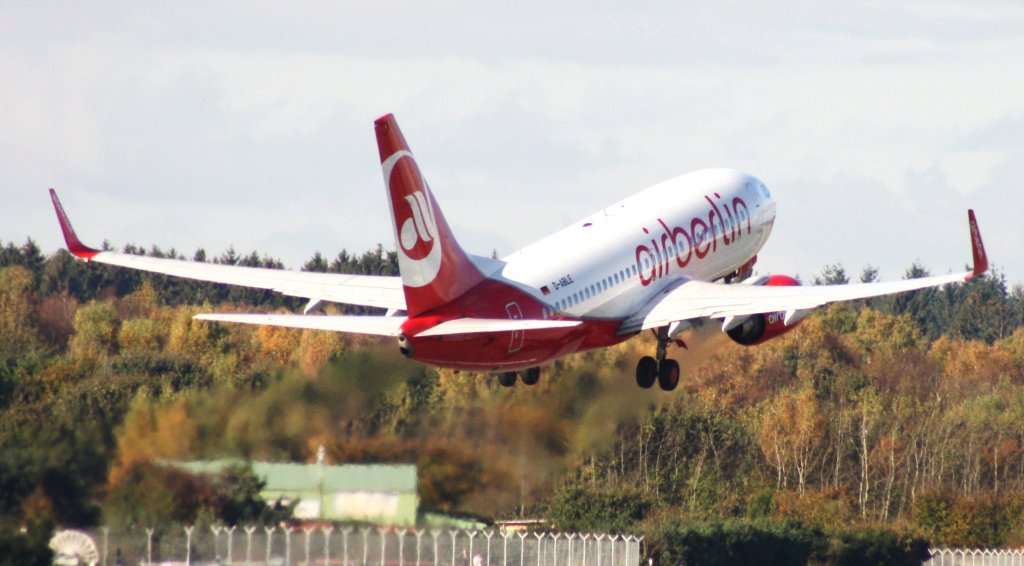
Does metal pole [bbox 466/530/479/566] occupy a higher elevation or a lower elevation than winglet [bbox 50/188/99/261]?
lower

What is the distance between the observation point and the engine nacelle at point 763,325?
51728 mm

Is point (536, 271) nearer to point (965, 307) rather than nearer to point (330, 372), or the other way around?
point (330, 372)

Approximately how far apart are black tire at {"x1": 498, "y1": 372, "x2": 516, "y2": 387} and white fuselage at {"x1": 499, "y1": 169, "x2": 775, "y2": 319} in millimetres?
1846

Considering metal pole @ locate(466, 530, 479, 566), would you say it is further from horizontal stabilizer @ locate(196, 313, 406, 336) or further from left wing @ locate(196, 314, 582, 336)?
horizontal stabilizer @ locate(196, 313, 406, 336)

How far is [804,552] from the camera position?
195 feet

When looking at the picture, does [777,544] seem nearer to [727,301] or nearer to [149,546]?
[727,301]

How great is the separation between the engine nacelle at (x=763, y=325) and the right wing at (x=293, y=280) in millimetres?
8749

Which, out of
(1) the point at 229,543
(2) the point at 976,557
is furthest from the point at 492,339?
(2) the point at 976,557

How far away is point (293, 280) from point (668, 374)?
973cm

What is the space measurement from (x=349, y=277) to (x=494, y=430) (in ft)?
38.2

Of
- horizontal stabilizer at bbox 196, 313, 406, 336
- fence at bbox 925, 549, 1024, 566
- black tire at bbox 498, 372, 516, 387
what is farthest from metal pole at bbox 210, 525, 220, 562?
fence at bbox 925, 549, 1024, 566

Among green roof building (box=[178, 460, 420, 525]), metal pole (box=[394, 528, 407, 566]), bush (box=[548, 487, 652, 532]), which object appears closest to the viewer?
green roof building (box=[178, 460, 420, 525])

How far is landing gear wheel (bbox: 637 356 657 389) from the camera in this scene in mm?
47406

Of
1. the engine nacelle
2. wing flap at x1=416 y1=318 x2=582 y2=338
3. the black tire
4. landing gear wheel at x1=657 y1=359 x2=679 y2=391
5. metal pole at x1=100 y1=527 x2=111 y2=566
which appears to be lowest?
metal pole at x1=100 y1=527 x2=111 y2=566
